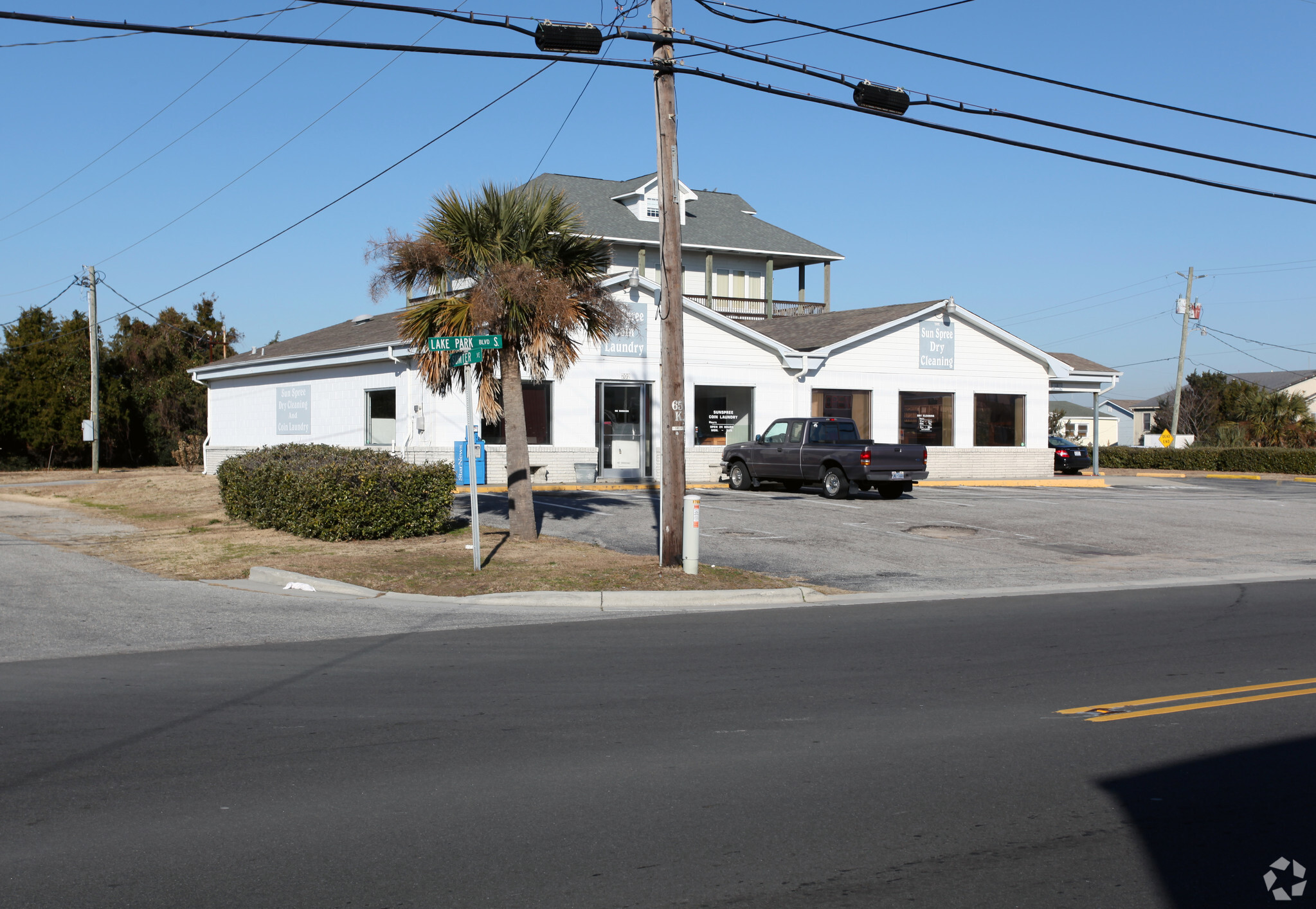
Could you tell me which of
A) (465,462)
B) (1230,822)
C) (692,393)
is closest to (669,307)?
(1230,822)

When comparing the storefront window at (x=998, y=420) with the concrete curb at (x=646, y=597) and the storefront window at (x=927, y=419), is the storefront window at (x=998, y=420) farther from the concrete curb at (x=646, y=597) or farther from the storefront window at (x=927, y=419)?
the concrete curb at (x=646, y=597)

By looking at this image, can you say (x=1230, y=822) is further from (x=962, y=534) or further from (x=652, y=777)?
(x=962, y=534)

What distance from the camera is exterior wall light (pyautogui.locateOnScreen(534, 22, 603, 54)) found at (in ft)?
42.0

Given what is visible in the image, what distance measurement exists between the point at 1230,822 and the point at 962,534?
14606 millimetres

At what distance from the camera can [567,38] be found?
42.4 ft

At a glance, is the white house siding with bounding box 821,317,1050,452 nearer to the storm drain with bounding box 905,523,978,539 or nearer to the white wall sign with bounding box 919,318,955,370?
the white wall sign with bounding box 919,318,955,370

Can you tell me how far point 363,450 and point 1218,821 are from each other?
1674 cm

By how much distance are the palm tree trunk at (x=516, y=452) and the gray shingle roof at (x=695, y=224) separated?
2416 centimetres

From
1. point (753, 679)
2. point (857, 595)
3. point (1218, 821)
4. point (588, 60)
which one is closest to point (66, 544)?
point (588, 60)

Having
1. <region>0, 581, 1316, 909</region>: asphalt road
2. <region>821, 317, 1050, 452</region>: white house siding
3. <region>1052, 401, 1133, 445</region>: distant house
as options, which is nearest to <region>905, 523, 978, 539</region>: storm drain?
<region>0, 581, 1316, 909</region>: asphalt road

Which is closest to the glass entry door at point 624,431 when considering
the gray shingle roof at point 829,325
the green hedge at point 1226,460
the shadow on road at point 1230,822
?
the gray shingle roof at point 829,325

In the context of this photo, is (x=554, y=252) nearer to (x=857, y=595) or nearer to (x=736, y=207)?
(x=857, y=595)

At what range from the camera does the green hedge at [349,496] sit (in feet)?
54.9

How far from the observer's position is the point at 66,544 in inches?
705
